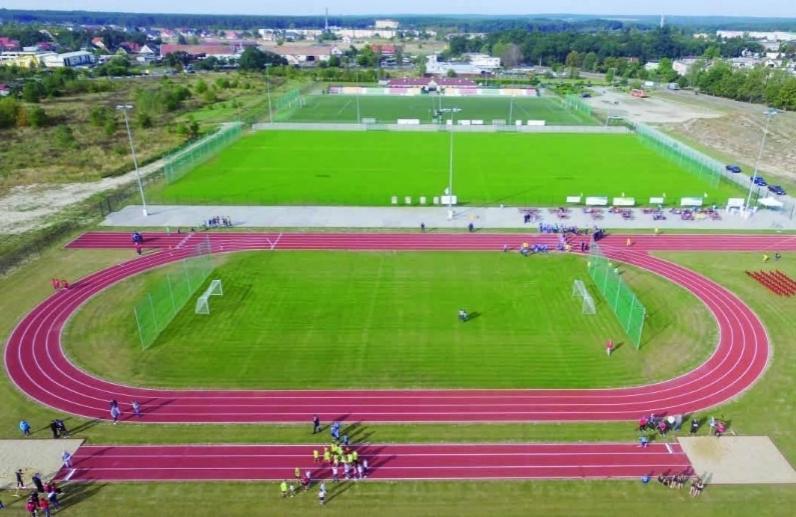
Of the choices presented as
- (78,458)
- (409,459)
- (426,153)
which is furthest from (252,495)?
(426,153)

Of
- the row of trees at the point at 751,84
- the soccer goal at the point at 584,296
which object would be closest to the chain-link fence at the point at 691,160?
the soccer goal at the point at 584,296

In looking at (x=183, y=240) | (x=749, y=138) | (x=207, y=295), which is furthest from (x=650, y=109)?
(x=207, y=295)

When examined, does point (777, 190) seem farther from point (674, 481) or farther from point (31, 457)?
point (31, 457)

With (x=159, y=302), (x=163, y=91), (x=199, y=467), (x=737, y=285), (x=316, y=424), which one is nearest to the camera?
(x=199, y=467)

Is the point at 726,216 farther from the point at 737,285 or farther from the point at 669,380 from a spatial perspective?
the point at 669,380

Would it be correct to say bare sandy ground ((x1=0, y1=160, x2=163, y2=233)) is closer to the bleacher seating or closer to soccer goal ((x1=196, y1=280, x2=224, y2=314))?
soccer goal ((x1=196, y1=280, x2=224, y2=314))

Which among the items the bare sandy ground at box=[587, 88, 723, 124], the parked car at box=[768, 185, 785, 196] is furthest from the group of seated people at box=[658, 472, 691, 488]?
the bare sandy ground at box=[587, 88, 723, 124]
